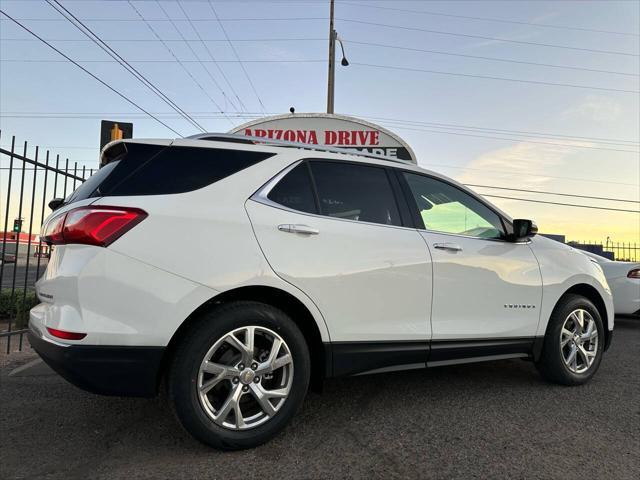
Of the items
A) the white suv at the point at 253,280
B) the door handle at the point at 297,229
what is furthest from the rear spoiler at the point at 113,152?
the door handle at the point at 297,229

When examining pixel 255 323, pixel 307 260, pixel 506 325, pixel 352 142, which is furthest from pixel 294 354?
pixel 352 142

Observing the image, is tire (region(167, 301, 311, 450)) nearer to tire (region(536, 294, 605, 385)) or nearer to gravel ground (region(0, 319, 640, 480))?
gravel ground (region(0, 319, 640, 480))

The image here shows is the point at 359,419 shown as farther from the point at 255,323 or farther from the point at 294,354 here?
the point at 255,323

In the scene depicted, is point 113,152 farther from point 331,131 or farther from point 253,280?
point 331,131

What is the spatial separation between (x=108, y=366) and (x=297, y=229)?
4.08ft

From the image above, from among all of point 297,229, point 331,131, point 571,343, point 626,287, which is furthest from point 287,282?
point 331,131

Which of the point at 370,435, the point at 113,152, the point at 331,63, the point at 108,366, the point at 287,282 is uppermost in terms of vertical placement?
the point at 331,63

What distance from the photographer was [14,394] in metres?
3.53

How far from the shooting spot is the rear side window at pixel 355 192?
9.88 feet

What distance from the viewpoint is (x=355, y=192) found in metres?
3.15

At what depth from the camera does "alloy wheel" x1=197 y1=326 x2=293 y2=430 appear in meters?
2.45

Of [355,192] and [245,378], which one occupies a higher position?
[355,192]

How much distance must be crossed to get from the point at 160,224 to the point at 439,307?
6.38 feet

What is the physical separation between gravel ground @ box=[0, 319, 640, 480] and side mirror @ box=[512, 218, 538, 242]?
4.21ft
